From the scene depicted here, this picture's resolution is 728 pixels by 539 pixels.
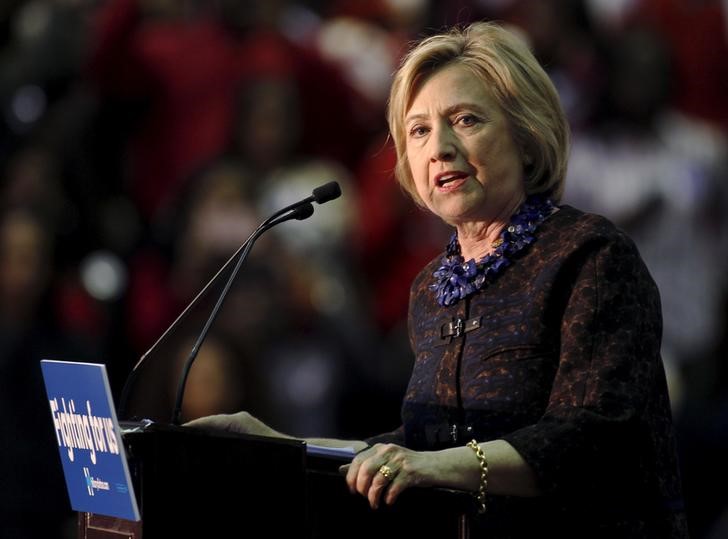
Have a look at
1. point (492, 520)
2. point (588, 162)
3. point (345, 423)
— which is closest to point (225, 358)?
point (345, 423)

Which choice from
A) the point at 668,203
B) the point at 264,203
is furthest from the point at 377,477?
the point at 668,203

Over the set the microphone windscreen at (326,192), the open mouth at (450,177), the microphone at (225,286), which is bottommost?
the microphone at (225,286)

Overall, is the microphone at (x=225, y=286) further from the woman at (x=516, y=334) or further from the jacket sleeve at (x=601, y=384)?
the jacket sleeve at (x=601, y=384)

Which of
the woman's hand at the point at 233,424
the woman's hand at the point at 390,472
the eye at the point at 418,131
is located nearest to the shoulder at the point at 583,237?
the eye at the point at 418,131

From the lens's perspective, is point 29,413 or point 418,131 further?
point 29,413

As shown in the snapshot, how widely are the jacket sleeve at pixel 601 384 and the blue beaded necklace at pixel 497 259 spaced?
0.17 metres

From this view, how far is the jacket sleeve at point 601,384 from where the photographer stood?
203cm

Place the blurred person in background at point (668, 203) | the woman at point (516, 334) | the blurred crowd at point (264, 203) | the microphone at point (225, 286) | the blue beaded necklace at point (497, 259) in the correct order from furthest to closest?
the blurred person in background at point (668, 203) → the blurred crowd at point (264, 203) → the blue beaded necklace at point (497, 259) → the microphone at point (225, 286) → the woman at point (516, 334)

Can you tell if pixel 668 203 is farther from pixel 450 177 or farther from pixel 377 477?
pixel 377 477

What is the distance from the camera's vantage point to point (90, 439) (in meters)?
2.02

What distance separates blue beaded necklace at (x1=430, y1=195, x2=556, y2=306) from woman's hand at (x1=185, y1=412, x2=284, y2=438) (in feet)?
1.28

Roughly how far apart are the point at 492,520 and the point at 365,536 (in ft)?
0.74

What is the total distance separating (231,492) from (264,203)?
3237 mm

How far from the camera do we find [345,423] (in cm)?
493
